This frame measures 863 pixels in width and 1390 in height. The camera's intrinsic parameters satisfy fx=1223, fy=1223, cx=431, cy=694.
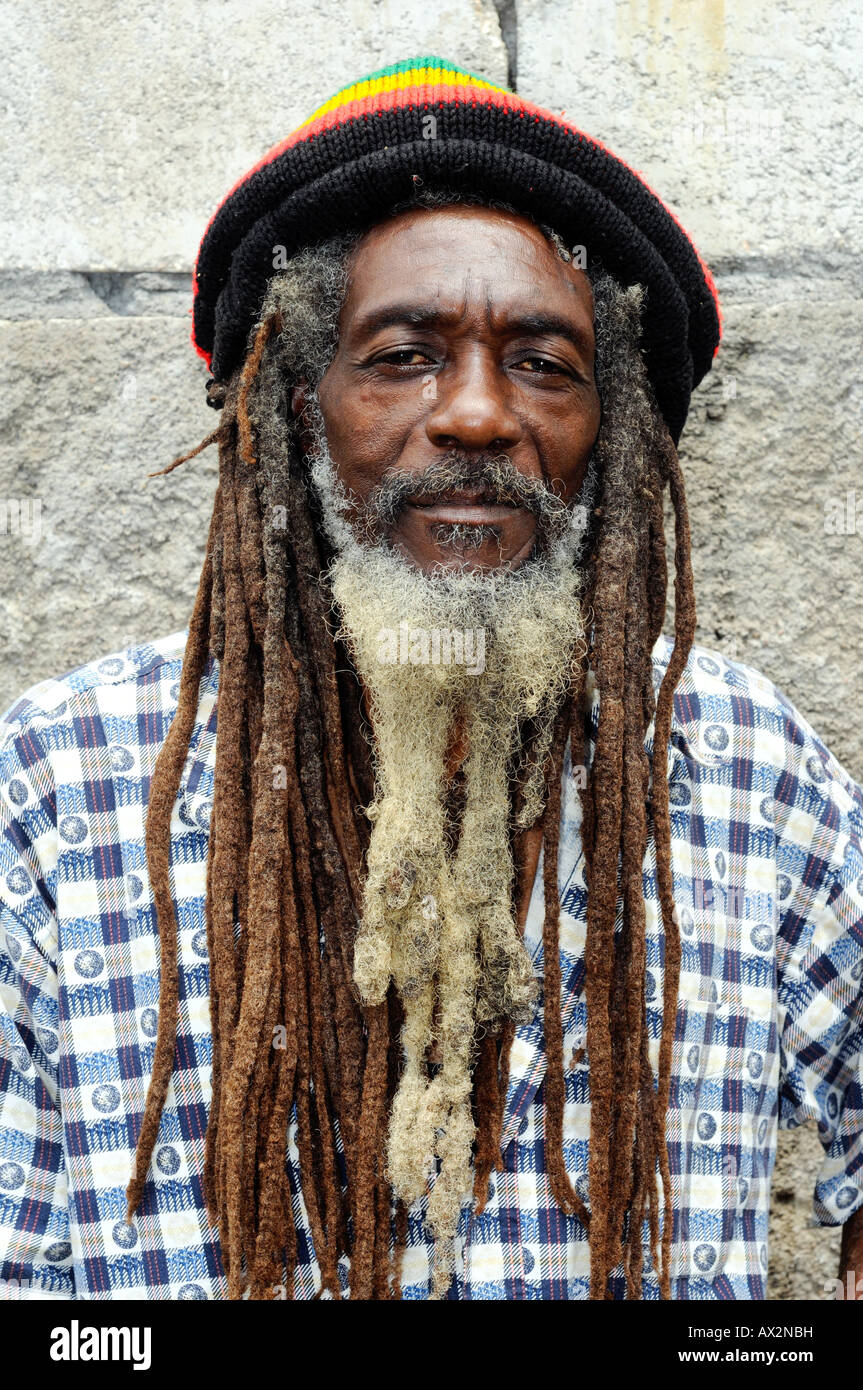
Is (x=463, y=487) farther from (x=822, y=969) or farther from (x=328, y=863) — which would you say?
(x=822, y=969)

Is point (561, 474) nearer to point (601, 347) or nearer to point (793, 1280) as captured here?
point (601, 347)

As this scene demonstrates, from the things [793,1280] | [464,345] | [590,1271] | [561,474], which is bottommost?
[793,1280]

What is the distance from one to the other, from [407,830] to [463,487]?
1.46 feet

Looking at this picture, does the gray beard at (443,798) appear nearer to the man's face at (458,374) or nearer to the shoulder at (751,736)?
the man's face at (458,374)

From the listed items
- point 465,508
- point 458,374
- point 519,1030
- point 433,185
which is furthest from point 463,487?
point 519,1030

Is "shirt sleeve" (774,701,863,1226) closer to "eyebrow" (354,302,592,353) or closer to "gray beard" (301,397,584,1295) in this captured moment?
"gray beard" (301,397,584,1295)

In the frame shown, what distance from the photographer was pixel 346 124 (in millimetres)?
1604

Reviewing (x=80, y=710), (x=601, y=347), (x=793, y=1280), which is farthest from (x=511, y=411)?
(x=793, y=1280)

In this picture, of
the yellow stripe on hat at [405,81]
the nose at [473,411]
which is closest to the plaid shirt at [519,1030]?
the nose at [473,411]

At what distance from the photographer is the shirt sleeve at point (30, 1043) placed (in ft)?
5.18

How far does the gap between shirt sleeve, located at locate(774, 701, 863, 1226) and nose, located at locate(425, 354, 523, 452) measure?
0.65 meters

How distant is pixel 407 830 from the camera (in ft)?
5.13

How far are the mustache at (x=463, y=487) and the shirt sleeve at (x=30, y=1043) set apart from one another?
0.57 metres

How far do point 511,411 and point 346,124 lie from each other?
1.42 feet
